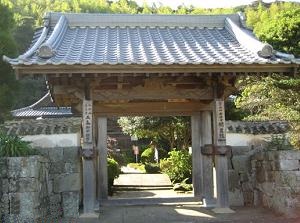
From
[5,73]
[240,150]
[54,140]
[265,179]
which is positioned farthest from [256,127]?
[5,73]

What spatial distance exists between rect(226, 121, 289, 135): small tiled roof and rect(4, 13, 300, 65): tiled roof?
192 cm

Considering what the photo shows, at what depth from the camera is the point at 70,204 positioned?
28.4ft

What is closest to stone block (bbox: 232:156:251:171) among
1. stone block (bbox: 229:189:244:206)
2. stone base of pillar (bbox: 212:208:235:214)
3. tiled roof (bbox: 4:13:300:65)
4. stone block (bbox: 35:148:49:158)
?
stone block (bbox: 229:189:244:206)

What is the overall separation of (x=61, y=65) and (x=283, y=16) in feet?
31.4

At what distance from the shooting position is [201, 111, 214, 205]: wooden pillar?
400 inches

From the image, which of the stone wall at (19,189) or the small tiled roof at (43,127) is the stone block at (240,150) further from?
the stone wall at (19,189)

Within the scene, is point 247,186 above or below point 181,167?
below

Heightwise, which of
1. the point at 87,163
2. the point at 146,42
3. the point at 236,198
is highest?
the point at 146,42

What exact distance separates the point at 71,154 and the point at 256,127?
178 inches

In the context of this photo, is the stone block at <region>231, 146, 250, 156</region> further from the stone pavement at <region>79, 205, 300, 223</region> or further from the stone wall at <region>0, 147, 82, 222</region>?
the stone wall at <region>0, 147, 82, 222</region>

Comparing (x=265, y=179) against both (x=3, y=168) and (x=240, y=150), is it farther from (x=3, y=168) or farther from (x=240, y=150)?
(x=3, y=168)

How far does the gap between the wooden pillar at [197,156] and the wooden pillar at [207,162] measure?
22 centimetres

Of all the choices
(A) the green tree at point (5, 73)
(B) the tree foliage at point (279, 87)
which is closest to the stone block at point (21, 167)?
(B) the tree foliage at point (279, 87)

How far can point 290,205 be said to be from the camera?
766 centimetres
